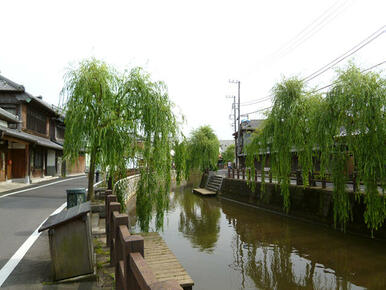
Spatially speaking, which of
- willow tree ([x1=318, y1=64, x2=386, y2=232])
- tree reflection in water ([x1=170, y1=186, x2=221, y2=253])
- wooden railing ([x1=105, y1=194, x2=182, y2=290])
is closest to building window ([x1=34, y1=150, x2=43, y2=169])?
tree reflection in water ([x1=170, y1=186, x2=221, y2=253])

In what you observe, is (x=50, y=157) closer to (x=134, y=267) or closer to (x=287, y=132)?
(x=287, y=132)

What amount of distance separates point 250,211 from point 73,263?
47.2ft

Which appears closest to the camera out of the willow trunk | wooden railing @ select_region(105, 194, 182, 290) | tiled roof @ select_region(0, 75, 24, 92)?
wooden railing @ select_region(105, 194, 182, 290)

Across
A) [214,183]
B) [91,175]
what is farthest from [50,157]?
[91,175]

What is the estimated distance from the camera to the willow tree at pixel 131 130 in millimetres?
7672

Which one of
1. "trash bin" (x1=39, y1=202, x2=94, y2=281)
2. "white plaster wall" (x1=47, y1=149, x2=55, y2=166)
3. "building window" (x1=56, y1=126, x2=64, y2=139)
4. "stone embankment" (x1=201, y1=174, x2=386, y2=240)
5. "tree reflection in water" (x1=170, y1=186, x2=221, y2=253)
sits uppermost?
"building window" (x1=56, y1=126, x2=64, y2=139)

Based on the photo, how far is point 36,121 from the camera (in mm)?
24031

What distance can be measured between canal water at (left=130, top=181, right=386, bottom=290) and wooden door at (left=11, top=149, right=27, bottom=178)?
12650 millimetres

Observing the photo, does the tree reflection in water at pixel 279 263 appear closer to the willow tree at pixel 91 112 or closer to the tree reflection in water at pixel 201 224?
the tree reflection in water at pixel 201 224

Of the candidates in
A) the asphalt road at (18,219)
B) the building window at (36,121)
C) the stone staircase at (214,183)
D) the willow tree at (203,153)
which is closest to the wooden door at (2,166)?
the building window at (36,121)

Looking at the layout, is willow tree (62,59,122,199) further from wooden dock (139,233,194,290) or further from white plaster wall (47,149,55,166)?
white plaster wall (47,149,55,166)

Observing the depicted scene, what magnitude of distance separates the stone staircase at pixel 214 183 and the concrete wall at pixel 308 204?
4.74 m

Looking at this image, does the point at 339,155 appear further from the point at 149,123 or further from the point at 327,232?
the point at 149,123

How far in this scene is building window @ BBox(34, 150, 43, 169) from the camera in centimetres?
2384
